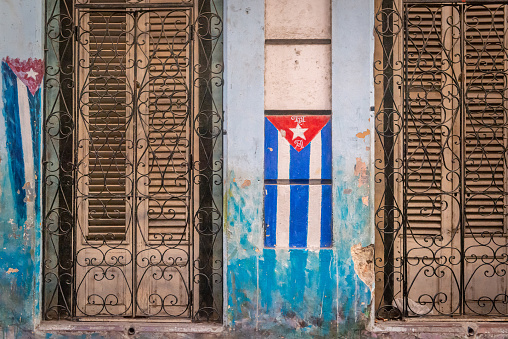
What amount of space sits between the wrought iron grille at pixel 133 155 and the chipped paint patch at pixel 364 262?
4.38 ft

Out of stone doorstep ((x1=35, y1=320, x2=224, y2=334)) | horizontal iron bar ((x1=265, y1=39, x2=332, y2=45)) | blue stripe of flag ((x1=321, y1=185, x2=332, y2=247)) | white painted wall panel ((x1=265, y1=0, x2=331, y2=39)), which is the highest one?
white painted wall panel ((x1=265, y1=0, x2=331, y2=39))

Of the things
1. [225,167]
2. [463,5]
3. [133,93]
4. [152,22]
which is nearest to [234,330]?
[225,167]

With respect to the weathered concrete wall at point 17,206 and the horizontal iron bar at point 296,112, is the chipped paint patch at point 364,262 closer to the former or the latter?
the horizontal iron bar at point 296,112

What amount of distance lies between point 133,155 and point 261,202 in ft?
4.62

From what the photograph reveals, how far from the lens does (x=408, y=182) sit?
4348 mm

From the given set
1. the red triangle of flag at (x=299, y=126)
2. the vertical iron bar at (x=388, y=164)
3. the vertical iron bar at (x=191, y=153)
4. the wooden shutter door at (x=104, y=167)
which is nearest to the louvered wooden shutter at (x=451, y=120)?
the vertical iron bar at (x=388, y=164)

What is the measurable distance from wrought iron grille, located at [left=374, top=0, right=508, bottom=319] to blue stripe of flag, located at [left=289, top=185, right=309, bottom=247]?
83 centimetres

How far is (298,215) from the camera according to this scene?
13.3 ft

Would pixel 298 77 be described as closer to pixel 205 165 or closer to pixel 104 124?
pixel 205 165

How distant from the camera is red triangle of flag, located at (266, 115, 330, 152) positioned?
4066mm

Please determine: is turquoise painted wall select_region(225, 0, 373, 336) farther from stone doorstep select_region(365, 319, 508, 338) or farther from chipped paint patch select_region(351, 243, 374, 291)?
stone doorstep select_region(365, 319, 508, 338)

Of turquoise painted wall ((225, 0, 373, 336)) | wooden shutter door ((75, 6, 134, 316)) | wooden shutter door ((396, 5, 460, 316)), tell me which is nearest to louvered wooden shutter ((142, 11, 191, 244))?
wooden shutter door ((75, 6, 134, 316))

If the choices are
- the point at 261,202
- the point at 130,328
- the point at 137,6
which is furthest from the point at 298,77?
the point at 130,328

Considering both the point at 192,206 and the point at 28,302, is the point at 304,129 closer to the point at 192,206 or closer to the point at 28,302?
the point at 192,206
